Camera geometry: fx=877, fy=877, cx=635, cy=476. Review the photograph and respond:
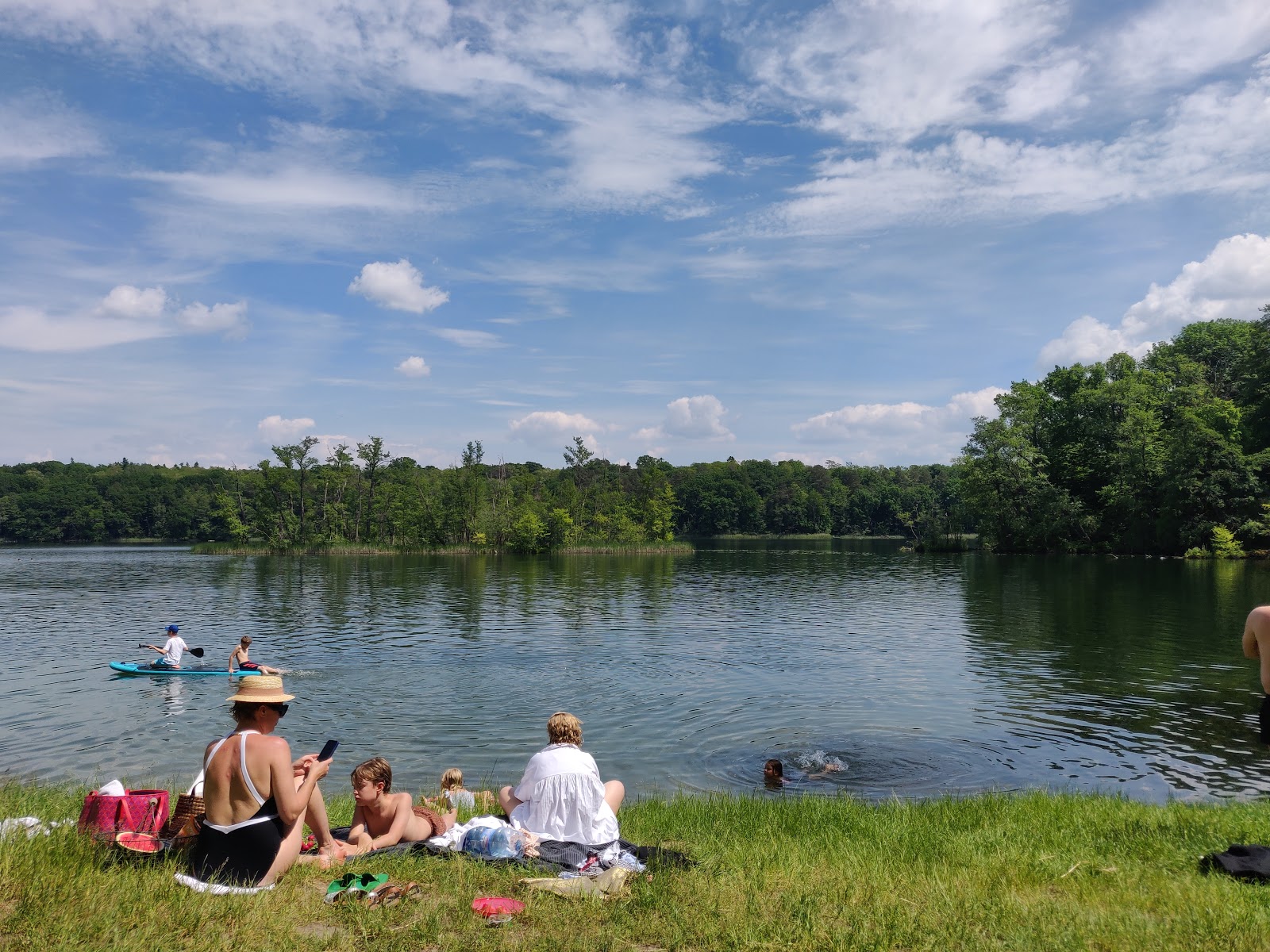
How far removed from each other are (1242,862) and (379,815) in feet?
23.8

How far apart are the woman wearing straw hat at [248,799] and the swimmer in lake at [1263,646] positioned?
314 inches

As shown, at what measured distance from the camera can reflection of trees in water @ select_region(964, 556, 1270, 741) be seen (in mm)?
19391

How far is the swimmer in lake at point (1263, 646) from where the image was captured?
761 centimetres

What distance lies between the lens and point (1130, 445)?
255 feet

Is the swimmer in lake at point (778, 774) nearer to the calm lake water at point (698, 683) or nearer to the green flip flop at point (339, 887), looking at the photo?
the calm lake water at point (698, 683)

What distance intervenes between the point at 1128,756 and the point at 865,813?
743cm

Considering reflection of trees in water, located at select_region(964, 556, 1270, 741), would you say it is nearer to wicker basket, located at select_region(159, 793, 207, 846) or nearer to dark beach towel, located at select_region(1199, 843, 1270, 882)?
dark beach towel, located at select_region(1199, 843, 1270, 882)

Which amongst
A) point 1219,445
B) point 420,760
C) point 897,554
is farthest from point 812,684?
point 897,554

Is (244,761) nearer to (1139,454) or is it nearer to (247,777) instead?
(247,777)

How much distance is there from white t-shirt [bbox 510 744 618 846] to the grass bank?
8573 centimetres

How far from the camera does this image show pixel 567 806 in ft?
25.9

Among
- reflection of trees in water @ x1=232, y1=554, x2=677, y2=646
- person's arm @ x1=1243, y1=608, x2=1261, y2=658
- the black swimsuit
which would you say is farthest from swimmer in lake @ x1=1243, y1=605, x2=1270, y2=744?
reflection of trees in water @ x1=232, y1=554, x2=677, y2=646

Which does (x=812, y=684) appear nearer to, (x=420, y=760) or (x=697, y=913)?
(x=420, y=760)

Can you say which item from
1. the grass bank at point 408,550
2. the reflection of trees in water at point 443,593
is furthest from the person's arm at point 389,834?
the grass bank at point 408,550
